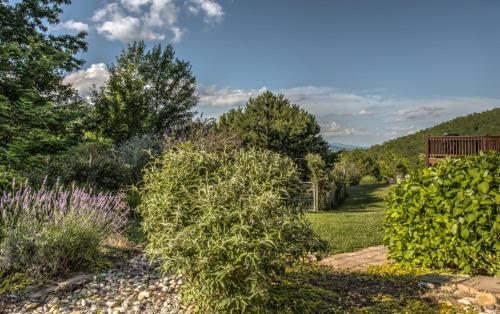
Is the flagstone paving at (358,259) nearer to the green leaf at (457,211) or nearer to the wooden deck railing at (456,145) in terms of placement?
the green leaf at (457,211)

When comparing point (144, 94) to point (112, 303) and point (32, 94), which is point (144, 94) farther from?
point (112, 303)

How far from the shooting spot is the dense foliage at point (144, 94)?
62.2ft

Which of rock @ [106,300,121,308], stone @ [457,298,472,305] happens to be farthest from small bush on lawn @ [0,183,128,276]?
stone @ [457,298,472,305]

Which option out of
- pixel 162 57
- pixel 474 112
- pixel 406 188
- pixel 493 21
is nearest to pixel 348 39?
pixel 493 21

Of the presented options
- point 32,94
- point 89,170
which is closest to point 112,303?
point 89,170

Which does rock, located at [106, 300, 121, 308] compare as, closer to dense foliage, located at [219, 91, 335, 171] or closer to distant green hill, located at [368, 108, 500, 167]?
dense foliage, located at [219, 91, 335, 171]

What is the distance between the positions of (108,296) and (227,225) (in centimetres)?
175

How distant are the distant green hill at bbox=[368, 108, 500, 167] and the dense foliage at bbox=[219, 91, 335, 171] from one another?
456 inches

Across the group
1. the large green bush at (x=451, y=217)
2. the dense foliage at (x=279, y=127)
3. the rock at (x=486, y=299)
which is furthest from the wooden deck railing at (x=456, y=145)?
the rock at (x=486, y=299)

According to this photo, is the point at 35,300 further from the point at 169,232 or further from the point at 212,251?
the point at 212,251

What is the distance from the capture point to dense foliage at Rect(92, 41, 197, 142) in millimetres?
18969

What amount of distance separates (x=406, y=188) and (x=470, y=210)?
2.68ft

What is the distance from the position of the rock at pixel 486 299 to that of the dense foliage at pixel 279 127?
18489mm

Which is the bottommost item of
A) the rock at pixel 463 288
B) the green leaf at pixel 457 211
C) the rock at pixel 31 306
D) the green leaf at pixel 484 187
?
the rock at pixel 31 306
